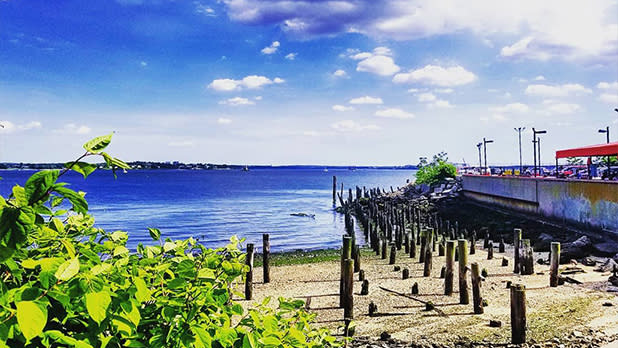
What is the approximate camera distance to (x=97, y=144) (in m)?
1.81

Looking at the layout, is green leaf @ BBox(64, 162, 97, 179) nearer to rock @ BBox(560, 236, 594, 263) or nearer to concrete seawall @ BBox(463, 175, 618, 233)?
rock @ BBox(560, 236, 594, 263)

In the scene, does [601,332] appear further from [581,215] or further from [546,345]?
[581,215]

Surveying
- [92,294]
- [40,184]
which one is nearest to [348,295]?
[92,294]

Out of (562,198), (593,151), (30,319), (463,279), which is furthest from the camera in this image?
(562,198)

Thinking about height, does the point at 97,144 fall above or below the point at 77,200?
above

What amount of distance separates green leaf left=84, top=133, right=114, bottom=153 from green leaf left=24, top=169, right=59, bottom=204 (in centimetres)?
14

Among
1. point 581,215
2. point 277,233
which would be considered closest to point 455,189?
point 277,233

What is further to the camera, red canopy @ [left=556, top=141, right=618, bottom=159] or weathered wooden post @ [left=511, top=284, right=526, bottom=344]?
red canopy @ [left=556, top=141, right=618, bottom=159]

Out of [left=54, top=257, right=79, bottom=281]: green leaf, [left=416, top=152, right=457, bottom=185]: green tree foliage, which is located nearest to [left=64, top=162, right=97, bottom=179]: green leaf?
[left=54, top=257, right=79, bottom=281]: green leaf

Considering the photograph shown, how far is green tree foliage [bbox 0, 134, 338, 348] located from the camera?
164cm

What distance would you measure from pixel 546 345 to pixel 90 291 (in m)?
11.1

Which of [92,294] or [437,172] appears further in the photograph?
[437,172]

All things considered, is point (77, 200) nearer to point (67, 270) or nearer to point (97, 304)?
point (67, 270)

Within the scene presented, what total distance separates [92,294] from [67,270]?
12 cm
